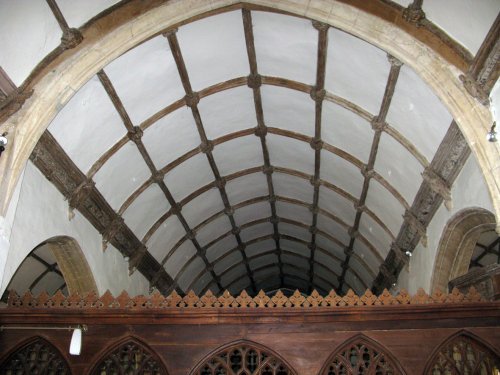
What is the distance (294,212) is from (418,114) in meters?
4.95

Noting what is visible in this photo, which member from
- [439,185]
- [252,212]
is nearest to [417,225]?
[439,185]

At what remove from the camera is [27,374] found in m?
4.81

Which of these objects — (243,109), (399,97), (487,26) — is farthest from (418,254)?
(487,26)

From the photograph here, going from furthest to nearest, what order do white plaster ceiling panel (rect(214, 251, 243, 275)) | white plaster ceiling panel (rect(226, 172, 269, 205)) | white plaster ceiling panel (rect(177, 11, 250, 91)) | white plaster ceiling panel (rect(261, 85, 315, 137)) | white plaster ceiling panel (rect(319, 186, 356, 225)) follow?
white plaster ceiling panel (rect(214, 251, 243, 275)) < white plaster ceiling panel (rect(226, 172, 269, 205)) < white plaster ceiling panel (rect(319, 186, 356, 225)) < white plaster ceiling panel (rect(261, 85, 315, 137)) < white plaster ceiling panel (rect(177, 11, 250, 91))

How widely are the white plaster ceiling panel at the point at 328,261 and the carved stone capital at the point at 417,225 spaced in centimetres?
449

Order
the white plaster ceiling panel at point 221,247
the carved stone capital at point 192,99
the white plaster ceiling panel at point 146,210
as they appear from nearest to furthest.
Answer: the carved stone capital at point 192,99, the white plaster ceiling panel at point 146,210, the white plaster ceiling panel at point 221,247

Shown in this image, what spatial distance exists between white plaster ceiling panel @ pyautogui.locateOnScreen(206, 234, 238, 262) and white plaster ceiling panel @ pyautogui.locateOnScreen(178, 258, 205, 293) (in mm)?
244

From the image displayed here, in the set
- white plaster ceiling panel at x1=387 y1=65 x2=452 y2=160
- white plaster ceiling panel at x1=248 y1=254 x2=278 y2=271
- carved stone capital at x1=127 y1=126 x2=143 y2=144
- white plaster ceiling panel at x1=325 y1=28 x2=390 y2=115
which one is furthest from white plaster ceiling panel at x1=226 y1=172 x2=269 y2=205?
white plaster ceiling panel at x1=248 y1=254 x2=278 y2=271

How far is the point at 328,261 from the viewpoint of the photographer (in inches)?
485

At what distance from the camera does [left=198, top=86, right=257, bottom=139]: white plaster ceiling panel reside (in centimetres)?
725

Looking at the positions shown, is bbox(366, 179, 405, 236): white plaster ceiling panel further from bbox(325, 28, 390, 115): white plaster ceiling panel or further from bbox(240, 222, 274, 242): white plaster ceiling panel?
bbox(240, 222, 274, 242): white plaster ceiling panel

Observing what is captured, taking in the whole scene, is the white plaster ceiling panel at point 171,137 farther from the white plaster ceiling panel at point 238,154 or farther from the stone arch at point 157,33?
the stone arch at point 157,33

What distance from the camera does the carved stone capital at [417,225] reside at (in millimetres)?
7465


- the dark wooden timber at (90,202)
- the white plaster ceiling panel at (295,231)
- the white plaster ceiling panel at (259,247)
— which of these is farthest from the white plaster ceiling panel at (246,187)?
the white plaster ceiling panel at (259,247)
